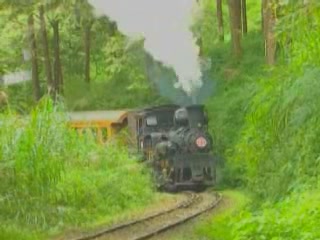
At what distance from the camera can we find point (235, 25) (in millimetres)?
30375

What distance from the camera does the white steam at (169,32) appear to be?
91.4ft

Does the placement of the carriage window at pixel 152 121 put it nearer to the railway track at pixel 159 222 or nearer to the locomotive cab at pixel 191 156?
the locomotive cab at pixel 191 156

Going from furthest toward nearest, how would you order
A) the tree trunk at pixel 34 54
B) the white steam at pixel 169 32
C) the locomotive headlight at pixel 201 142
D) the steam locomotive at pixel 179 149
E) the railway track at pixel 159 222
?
the tree trunk at pixel 34 54 < the white steam at pixel 169 32 < the steam locomotive at pixel 179 149 < the locomotive headlight at pixel 201 142 < the railway track at pixel 159 222

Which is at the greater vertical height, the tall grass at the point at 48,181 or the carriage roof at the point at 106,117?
the carriage roof at the point at 106,117

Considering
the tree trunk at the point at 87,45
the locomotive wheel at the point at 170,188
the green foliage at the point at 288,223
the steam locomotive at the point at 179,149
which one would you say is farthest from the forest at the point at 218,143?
the tree trunk at the point at 87,45

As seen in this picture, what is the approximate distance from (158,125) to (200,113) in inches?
52.4

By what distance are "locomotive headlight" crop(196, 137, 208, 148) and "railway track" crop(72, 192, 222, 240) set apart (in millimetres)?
2485

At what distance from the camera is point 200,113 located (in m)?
23.7

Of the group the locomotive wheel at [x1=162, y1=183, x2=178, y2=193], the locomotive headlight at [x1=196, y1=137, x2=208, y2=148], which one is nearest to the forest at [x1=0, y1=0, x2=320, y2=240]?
the locomotive headlight at [x1=196, y1=137, x2=208, y2=148]

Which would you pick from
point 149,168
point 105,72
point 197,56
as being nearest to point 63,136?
point 149,168

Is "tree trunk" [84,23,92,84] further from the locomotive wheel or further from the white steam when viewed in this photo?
the locomotive wheel

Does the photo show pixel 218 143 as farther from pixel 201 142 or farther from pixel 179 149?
pixel 179 149

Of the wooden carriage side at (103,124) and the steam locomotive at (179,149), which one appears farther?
the wooden carriage side at (103,124)

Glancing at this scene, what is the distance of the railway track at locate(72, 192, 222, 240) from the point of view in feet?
47.0
